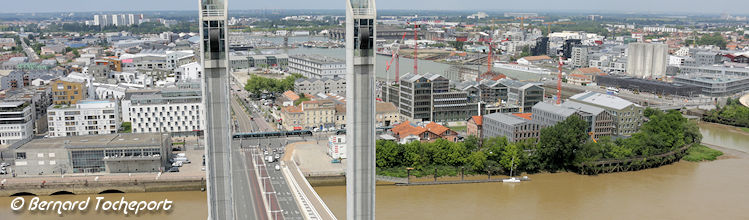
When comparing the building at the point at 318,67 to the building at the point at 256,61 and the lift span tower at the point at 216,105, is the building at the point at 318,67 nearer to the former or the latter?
the building at the point at 256,61

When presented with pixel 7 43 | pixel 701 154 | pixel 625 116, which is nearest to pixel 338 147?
pixel 625 116

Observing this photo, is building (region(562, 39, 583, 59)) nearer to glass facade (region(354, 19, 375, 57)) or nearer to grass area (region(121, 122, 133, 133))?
grass area (region(121, 122, 133, 133))

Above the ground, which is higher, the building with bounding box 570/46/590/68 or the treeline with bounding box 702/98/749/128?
the building with bounding box 570/46/590/68

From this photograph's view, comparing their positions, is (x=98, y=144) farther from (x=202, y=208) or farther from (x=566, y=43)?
(x=566, y=43)

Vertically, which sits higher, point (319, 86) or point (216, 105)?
point (216, 105)

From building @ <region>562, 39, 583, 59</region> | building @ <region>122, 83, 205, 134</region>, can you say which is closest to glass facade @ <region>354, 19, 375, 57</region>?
building @ <region>122, 83, 205, 134</region>

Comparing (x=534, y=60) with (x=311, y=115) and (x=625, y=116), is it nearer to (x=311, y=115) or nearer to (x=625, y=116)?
(x=625, y=116)

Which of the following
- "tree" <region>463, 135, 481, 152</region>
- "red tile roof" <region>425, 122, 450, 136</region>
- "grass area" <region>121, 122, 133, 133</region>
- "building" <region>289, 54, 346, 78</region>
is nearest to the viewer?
"tree" <region>463, 135, 481, 152</region>

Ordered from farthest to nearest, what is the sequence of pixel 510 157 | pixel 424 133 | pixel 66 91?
pixel 66 91, pixel 424 133, pixel 510 157
